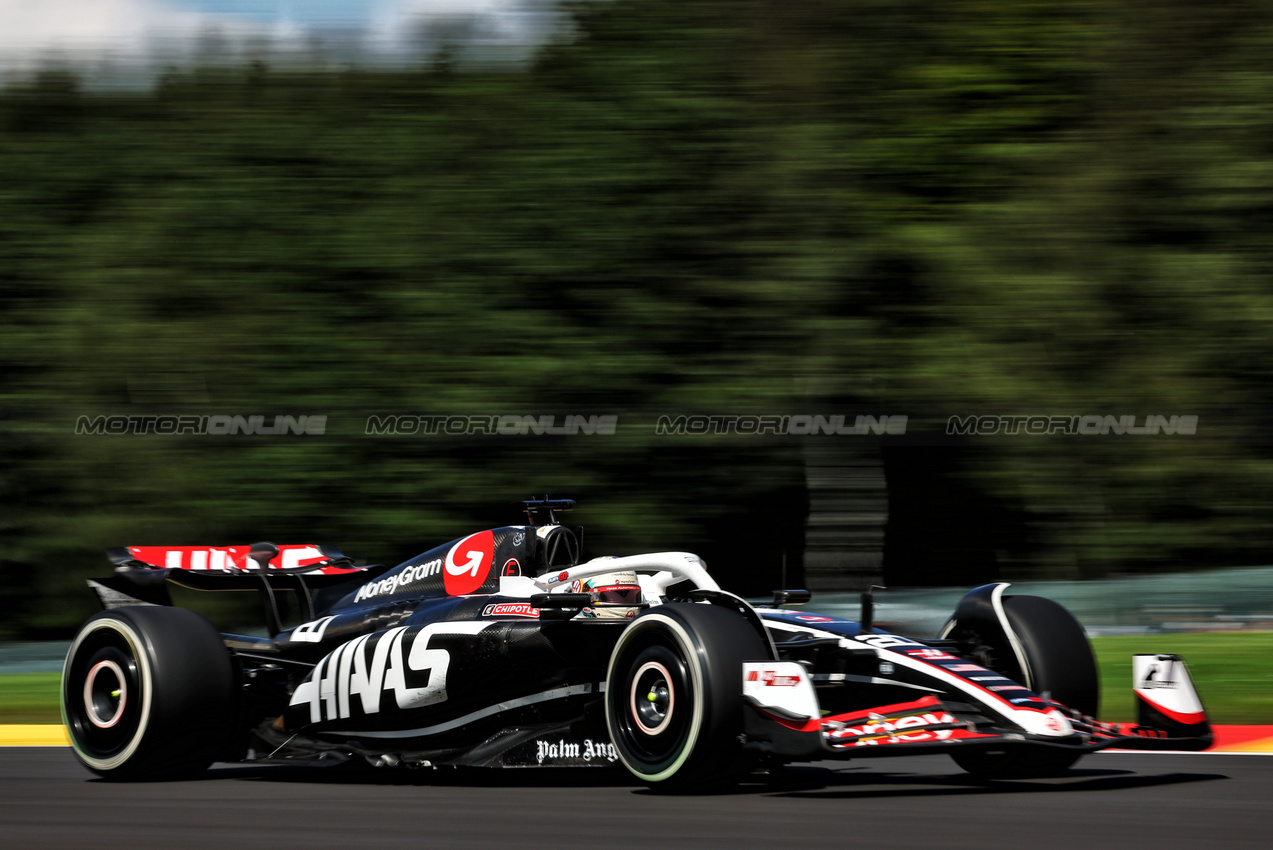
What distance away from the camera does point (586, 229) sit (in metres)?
14.0

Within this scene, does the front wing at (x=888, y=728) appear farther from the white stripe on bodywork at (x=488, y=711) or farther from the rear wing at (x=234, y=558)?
the rear wing at (x=234, y=558)

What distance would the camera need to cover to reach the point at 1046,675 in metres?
6.17

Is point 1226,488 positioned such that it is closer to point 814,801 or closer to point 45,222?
point 814,801

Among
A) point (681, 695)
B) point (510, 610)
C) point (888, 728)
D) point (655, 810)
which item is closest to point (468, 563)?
point (510, 610)

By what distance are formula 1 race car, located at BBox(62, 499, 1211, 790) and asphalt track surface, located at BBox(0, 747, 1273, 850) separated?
0.17m

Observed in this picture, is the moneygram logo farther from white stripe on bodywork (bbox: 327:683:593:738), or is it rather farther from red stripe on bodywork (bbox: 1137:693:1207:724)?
red stripe on bodywork (bbox: 1137:693:1207:724)

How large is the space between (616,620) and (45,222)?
11931 millimetres

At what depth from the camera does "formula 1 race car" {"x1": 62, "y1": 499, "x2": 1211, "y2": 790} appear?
5.32m

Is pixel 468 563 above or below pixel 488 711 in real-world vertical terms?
above

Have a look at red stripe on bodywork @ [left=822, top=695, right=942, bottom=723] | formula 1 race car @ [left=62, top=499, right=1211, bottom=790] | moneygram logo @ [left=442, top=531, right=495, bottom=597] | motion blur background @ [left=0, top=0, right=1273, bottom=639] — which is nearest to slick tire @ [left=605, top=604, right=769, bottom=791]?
formula 1 race car @ [left=62, top=499, right=1211, bottom=790]

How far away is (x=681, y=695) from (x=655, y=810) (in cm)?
46

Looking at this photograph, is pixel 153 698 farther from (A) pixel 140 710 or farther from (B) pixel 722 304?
(B) pixel 722 304

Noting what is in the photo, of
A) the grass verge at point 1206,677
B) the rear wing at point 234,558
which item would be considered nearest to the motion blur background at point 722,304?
the grass verge at point 1206,677

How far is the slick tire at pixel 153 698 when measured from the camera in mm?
6535
